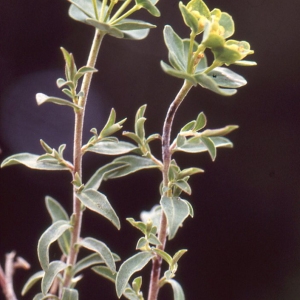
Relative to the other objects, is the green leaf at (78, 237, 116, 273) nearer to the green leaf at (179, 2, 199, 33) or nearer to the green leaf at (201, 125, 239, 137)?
the green leaf at (201, 125, 239, 137)

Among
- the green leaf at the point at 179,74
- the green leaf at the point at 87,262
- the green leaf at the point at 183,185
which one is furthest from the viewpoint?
the green leaf at the point at 87,262

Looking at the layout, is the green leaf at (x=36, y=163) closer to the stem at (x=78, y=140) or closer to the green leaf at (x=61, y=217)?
the stem at (x=78, y=140)

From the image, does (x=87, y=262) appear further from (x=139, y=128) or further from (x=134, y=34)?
(x=134, y=34)

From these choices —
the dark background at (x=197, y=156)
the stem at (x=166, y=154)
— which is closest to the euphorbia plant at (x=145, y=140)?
the stem at (x=166, y=154)

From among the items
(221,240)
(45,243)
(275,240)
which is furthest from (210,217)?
(45,243)

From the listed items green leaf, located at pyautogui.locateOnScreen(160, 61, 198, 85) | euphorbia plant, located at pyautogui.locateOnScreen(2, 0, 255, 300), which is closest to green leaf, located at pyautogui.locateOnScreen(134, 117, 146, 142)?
euphorbia plant, located at pyautogui.locateOnScreen(2, 0, 255, 300)
